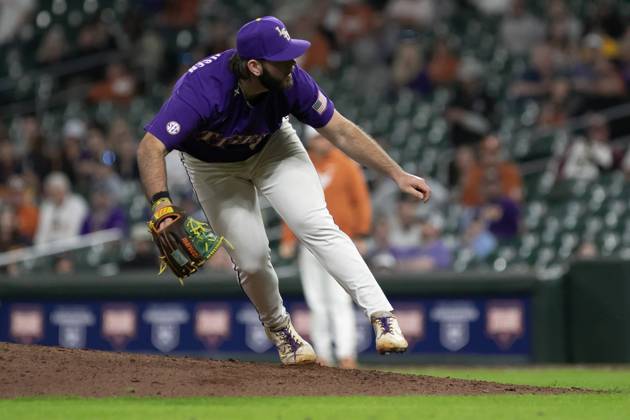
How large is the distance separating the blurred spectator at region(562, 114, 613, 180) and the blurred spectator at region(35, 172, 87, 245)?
5292 mm

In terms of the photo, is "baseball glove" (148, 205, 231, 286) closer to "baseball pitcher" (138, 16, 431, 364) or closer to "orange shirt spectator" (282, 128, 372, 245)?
"baseball pitcher" (138, 16, 431, 364)

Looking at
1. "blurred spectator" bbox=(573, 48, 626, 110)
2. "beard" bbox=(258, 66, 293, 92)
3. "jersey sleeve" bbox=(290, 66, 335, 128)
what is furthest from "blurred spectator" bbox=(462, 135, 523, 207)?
"beard" bbox=(258, 66, 293, 92)

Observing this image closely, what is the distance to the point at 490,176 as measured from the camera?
13156 mm

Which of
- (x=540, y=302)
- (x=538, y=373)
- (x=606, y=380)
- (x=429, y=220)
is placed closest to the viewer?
(x=606, y=380)

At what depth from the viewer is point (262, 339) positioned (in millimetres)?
12312

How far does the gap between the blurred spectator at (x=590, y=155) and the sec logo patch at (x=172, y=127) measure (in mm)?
7992

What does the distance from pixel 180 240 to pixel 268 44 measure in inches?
43.5

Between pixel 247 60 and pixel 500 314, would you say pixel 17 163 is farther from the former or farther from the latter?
pixel 247 60

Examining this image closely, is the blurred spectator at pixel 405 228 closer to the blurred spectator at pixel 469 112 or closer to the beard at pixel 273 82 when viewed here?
the blurred spectator at pixel 469 112

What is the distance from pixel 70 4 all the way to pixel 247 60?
14359 millimetres

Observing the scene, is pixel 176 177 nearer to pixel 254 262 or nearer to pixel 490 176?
pixel 490 176

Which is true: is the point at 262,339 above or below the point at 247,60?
below

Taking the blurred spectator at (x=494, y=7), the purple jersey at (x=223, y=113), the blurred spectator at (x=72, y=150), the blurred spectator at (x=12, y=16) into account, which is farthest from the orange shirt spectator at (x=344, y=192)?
the blurred spectator at (x=12, y=16)

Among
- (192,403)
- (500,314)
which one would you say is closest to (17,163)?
(500,314)
